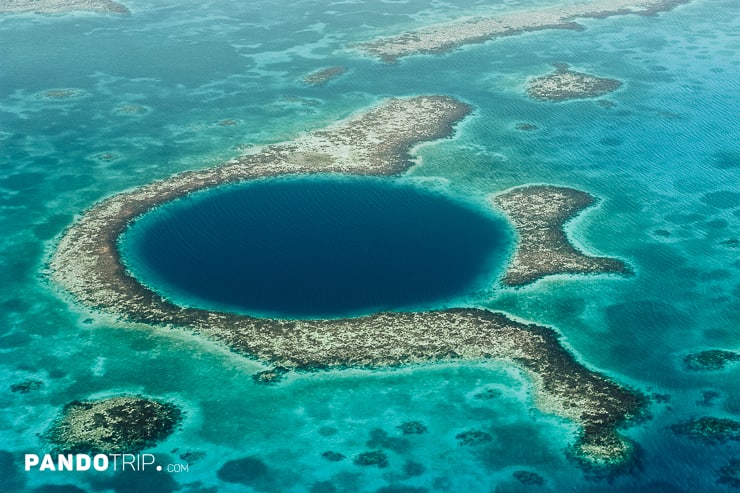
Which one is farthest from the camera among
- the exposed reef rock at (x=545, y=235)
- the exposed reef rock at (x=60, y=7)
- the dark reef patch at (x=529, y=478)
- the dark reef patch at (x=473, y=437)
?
the exposed reef rock at (x=60, y=7)

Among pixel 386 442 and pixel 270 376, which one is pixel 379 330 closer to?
pixel 270 376

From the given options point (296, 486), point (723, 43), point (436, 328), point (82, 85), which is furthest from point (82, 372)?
point (723, 43)

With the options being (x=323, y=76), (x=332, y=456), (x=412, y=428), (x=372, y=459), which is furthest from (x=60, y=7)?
(x=372, y=459)

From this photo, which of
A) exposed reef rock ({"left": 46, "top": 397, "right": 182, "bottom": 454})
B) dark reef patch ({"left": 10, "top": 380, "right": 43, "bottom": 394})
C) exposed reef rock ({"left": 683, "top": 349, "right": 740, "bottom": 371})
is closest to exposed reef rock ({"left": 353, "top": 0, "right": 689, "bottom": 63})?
exposed reef rock ({"left": 683, "top": 349, "right": 740, "bottom": 371})

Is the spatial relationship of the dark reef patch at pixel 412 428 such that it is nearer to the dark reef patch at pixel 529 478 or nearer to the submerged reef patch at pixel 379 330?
the submerged reef patch at pixel 379 330

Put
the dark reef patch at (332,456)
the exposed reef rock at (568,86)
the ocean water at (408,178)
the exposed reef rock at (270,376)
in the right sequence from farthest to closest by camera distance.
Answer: the exposed reef rock at (568,86) < the exposed reef rock at (270,376) < the ocean water at (408,178) < the dark reef patch at (332,456)

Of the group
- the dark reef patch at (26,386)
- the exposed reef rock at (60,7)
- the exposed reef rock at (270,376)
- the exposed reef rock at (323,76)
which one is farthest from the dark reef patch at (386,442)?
the exposed reef rock at (60,7)

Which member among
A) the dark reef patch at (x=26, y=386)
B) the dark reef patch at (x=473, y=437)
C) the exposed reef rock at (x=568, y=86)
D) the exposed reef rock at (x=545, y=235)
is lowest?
the dark reef patch at (x=473, y=437)
